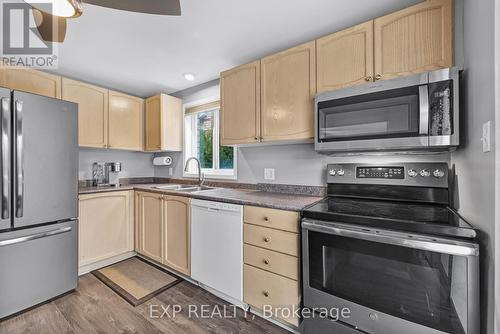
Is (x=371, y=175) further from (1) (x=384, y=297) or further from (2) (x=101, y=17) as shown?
(2) (x=101, y=17)

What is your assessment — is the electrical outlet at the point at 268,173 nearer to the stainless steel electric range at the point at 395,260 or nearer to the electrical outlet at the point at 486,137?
the stainless steel electric range at the point at 395,260

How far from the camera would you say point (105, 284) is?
2.21 m

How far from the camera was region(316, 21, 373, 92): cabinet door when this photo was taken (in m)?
1.50

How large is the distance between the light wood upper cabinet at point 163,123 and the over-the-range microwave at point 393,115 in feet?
7.01

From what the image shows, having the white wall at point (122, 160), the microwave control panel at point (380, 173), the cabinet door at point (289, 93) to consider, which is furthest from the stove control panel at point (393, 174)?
the white wall at point (122, 160)

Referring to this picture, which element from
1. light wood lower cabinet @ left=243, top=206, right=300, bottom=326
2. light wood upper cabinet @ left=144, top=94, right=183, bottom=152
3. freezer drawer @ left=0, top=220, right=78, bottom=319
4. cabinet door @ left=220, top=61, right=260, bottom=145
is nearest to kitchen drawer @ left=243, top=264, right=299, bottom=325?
light wood lower cabinet @ left=243, top=206, right=300, bottom=326

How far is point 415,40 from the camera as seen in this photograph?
1.35 meters

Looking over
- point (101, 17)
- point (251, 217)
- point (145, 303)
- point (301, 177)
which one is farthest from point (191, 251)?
point (101, 17)

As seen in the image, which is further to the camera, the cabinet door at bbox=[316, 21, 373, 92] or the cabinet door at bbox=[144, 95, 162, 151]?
the cabinet door at bbox=[144, 95, 162, 151]

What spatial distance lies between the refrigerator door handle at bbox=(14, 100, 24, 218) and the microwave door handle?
9.14ft

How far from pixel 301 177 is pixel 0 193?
7.83 ft

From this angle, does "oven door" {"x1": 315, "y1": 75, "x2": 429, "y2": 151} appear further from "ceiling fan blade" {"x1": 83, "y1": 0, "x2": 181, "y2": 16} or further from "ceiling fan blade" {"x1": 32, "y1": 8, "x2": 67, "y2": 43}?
"ceiling fan blade" {"x1": 32, "y1": 8, "x2": 67, "y2": 43}

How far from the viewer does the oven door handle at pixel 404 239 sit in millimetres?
940

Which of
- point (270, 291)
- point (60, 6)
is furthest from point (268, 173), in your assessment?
point (60, 6)
